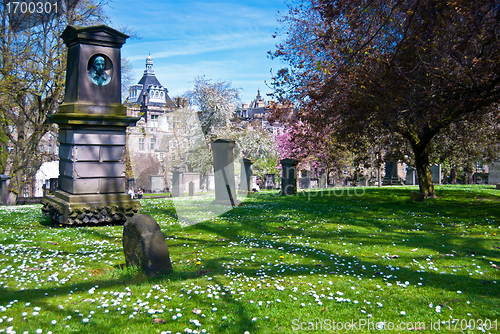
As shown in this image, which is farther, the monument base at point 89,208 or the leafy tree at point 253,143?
the leafy tree at point 253,143

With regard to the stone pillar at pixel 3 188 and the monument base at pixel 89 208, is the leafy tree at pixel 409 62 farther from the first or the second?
the stone pillar at pixel 3 188

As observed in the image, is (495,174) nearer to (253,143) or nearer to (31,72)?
(253,143)

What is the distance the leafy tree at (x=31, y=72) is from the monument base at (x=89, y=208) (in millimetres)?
12221

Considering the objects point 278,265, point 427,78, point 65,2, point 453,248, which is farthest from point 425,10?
point 65,2

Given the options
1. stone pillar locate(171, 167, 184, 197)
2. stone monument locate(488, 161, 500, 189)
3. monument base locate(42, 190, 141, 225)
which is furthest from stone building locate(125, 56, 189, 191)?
stone monument locate(488, 161, 500, 189)

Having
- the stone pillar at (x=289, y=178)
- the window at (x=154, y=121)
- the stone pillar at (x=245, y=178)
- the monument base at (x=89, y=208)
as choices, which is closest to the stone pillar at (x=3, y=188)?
the monument base at (x=89, y=208)

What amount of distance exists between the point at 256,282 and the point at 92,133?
635 cm

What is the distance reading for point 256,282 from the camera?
491 centimetres

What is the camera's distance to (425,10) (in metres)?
9.98

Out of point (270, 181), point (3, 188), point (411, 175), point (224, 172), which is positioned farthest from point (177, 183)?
point (411, 175)

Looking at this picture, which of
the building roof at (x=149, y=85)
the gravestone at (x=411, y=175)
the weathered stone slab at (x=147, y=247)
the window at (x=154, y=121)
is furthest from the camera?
the building roof at (x=149, y=85)

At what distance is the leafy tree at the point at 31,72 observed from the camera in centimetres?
1886

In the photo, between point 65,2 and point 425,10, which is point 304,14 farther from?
point 65,2

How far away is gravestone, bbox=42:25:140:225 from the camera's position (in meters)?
8.79
